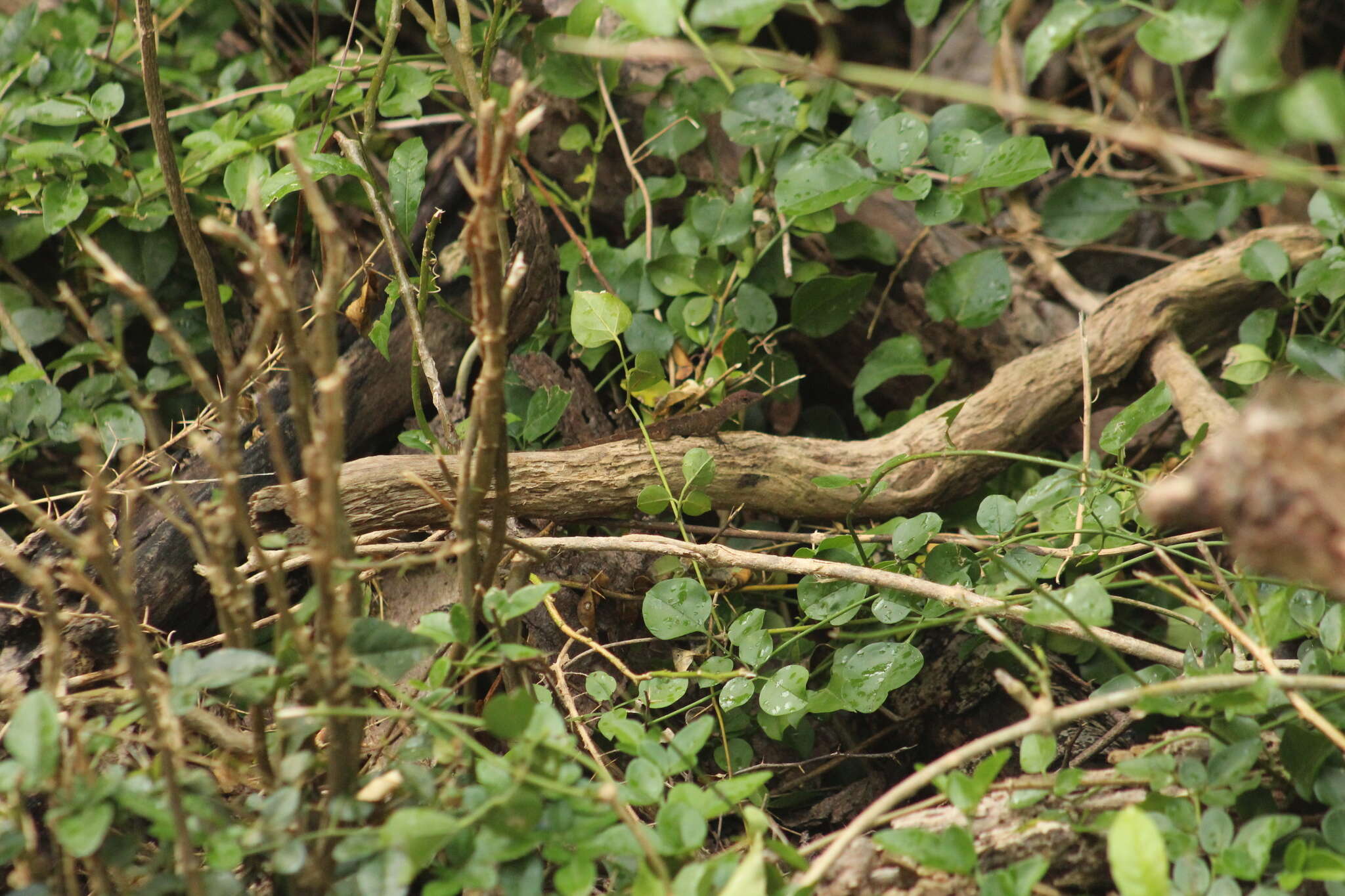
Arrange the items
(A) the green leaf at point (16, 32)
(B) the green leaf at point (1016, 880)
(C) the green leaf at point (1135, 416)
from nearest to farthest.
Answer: (B) the green leaf at point (1016, 880)
(C) the green leaf at point (1135, 416)
(A) the green leaf at point (16, 32)

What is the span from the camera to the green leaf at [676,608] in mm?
1110

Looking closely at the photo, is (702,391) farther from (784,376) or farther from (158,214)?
(158,214)

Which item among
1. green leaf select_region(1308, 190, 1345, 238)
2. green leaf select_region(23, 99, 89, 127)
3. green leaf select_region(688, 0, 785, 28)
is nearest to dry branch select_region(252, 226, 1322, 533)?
green leaf select_region(1308, 190, 1345, 238)

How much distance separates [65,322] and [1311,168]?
175 centimetres

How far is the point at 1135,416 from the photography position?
1167mm

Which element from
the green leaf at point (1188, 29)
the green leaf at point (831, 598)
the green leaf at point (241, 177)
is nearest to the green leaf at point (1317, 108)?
the green leaf at point (1188, 29)

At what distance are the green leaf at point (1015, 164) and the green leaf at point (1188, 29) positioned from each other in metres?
0.41

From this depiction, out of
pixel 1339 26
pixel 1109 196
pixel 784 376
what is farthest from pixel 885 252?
pixel 1339 26

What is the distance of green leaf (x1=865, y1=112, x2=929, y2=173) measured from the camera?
1.34 m

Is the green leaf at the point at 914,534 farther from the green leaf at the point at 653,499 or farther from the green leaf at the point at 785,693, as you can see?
the green leaf at the point at 653,499

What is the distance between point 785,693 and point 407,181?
31.6 inches

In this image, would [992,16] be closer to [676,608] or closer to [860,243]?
[860,243]

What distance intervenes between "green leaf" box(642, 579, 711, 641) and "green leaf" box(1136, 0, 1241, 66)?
71cm

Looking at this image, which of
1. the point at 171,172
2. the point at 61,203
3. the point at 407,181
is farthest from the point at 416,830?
the point at 61,203
